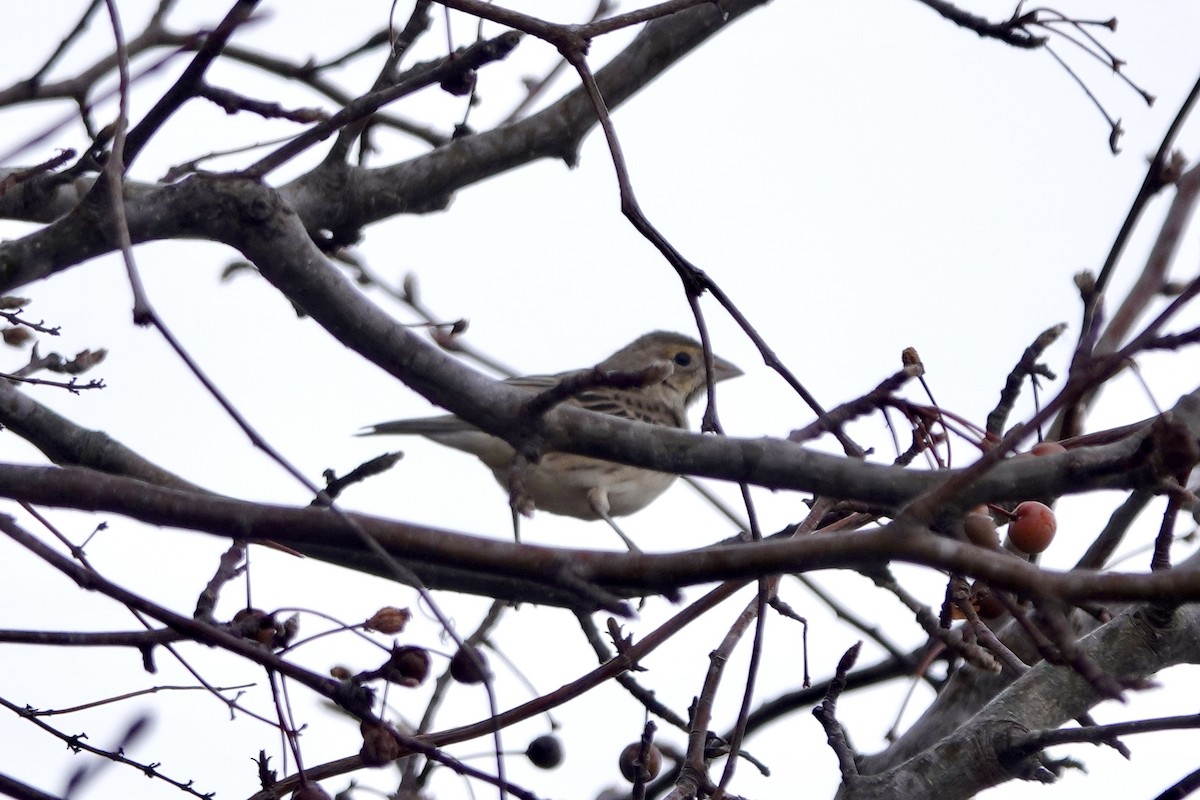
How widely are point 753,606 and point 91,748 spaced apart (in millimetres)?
1478

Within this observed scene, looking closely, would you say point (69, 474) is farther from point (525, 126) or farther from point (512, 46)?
point (525, 126)

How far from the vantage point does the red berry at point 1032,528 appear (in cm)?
284

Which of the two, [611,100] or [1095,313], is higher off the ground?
[611,100]

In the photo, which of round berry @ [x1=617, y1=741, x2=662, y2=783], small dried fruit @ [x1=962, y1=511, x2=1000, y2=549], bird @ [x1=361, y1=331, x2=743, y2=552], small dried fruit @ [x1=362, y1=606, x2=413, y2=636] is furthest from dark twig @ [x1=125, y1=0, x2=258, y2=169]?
bird @ [x1=361, y1=331, x2=743, y2=552]

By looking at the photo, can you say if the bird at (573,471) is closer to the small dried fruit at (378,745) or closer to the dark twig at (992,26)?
the dark twig at (992,26)

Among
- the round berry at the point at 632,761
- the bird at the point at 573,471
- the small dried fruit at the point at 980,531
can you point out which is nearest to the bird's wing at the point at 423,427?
the bird at the point at 573,471

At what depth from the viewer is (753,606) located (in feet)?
10.6

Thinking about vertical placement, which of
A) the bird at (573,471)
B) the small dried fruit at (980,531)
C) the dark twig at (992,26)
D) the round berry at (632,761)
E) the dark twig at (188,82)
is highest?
the bird at (573,471)

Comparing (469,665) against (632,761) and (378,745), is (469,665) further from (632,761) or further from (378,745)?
(632,761)

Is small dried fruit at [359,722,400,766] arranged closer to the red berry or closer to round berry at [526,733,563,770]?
round berry at [526,733,563,770]

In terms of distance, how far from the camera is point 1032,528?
2.84 meters

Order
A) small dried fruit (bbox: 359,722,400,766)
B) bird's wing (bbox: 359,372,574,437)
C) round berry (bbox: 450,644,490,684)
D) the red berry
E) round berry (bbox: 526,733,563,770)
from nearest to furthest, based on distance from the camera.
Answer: round berry (bbox: 450,644,490,684) → small dried fruit (bbox: 359,722,400,766) → the red berry → round berry (bbox: 526,733,563,770) → bird's wing (bbox: 359,372,574,437)

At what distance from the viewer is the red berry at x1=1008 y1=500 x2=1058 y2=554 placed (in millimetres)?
Answer: 2844

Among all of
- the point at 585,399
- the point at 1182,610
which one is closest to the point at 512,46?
the point at 1182,610
